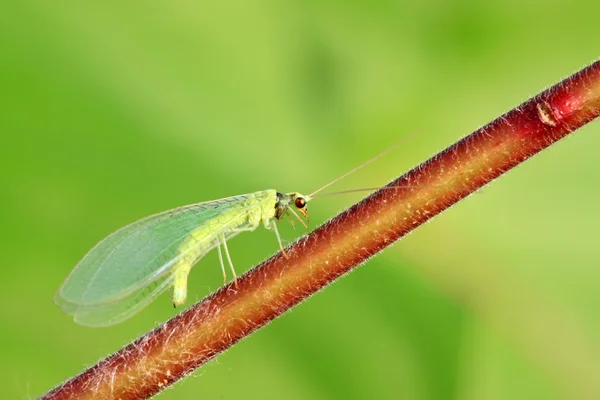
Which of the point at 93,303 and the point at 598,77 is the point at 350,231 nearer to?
the point at 598,77

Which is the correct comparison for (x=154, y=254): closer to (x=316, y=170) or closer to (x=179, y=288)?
(x=179, y=288)

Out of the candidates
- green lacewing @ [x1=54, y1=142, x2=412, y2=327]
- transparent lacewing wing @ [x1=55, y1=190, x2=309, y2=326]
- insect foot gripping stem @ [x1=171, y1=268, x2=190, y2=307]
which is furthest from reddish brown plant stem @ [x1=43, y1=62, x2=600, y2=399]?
insect foot gripping stem @ [x1=171, y1=268, x2=190, y2=307]

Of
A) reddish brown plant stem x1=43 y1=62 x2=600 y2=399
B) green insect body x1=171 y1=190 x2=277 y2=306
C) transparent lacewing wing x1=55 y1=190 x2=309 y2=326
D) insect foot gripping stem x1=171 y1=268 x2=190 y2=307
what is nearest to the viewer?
reddish brown plant stem x1=43 y1=62 x2=600 y2=399

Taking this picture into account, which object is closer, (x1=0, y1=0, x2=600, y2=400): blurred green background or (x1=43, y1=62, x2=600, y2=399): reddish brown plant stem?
(x1=43, y1=62, x2=600, y2=399): reddish brown plant stem

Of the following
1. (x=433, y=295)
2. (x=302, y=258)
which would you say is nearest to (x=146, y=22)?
(x=433, y=295)

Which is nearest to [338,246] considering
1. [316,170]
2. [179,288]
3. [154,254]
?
[179,288]

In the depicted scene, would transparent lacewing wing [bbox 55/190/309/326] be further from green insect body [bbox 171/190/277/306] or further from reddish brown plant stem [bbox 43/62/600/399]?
reddish brown plant stem [bbox 43/62/600/399]

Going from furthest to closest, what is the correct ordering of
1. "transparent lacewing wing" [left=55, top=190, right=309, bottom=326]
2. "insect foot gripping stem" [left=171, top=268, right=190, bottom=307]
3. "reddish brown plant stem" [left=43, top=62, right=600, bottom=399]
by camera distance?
"insect foot gripping stem" [left=171, top=268, right=190, bottom=307], "transparent lacewing wing" [left=55, top=190, right=309, bottom=326], "reddish brown plant stem" [left=43, top=62, right=600, bottom=399]

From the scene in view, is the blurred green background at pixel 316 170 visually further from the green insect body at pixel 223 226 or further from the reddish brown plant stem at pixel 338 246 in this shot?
the reddish brown plant stem at pixel 338 246
